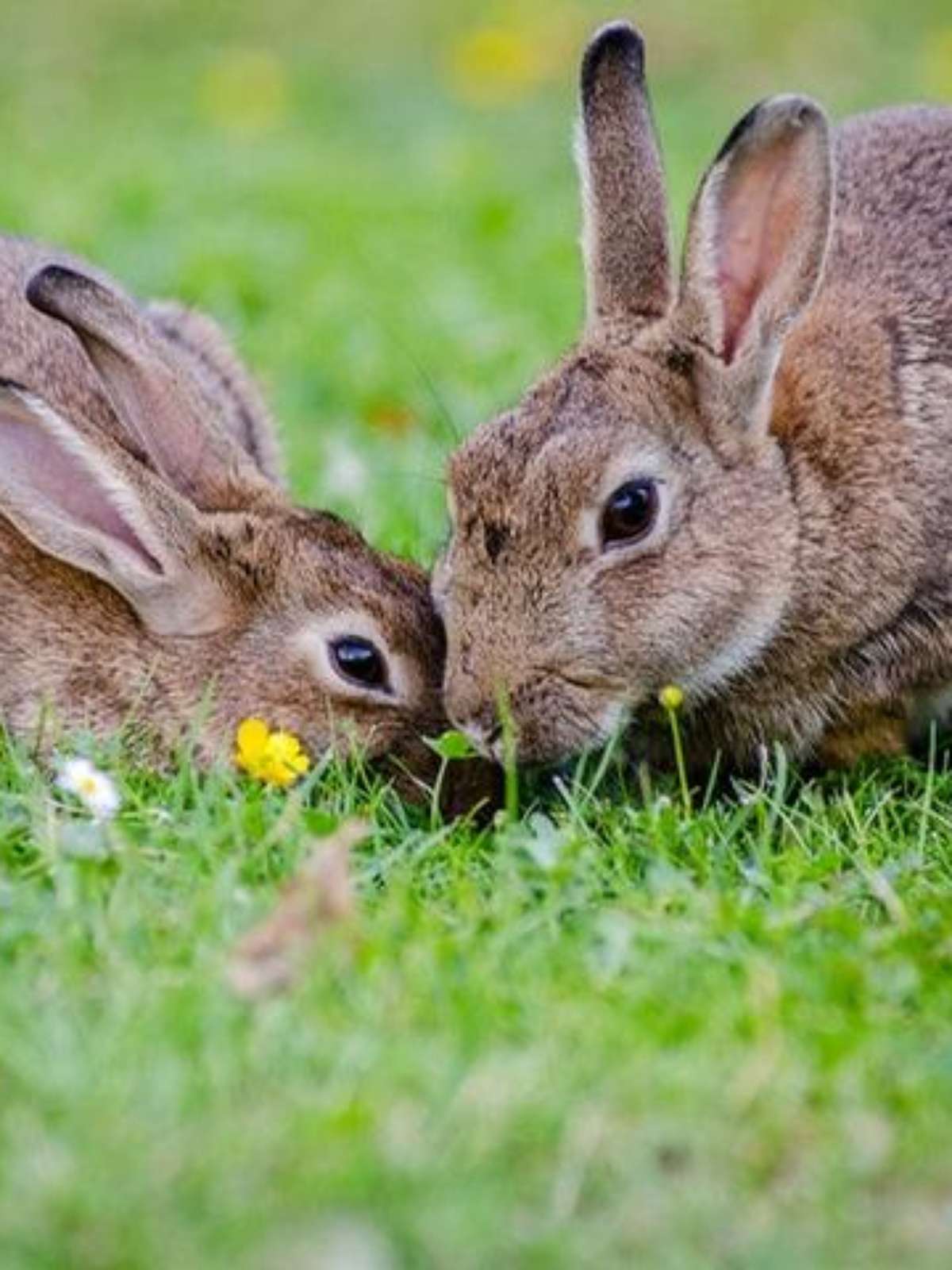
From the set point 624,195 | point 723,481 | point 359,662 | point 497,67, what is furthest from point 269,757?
point 497,67

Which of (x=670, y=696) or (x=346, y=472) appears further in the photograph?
(x=346, y=472)

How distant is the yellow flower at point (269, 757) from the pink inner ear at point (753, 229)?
133 cm

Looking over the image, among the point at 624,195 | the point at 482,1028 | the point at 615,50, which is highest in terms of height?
the point at 615,50

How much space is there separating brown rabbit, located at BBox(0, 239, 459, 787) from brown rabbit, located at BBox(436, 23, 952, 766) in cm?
40

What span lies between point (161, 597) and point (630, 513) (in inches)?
48.5

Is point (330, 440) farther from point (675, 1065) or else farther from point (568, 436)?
point (675, 1065)

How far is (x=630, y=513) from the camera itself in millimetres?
5930

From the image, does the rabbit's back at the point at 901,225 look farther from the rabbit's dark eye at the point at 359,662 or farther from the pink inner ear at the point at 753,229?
the rabbit's dark eye at the point at 359,662

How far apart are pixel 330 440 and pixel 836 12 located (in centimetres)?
900

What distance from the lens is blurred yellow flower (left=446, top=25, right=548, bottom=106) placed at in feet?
50.5

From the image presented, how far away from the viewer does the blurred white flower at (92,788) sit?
5.53m

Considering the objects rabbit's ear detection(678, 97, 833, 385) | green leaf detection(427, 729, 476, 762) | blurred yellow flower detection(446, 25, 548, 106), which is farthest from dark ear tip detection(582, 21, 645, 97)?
blurred yellow flower detection(446, 25, 548, 106)

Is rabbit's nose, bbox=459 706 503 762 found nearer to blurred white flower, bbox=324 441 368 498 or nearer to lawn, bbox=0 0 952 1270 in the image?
lawn, bbox=0 0 952 1270

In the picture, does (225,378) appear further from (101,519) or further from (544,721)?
(544,721)
